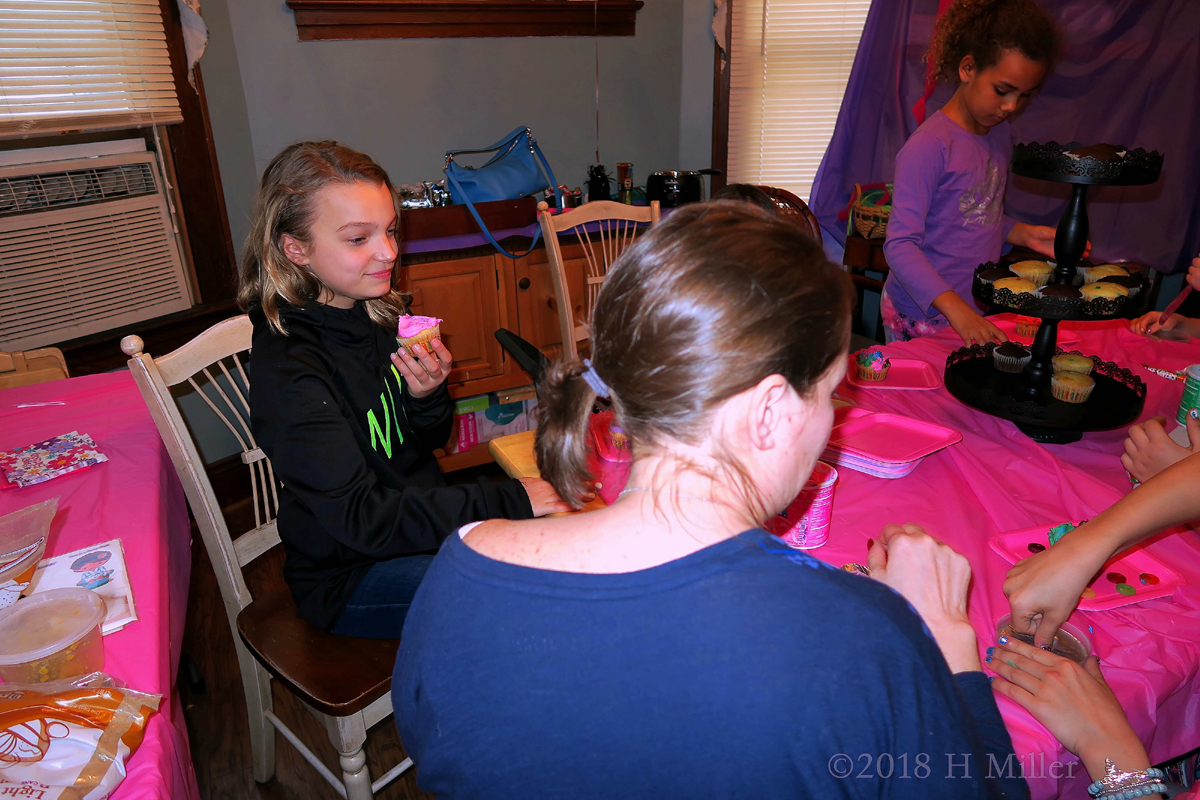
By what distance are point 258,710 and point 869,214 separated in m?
2.78

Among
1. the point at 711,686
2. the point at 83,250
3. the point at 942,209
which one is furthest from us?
the point at 83,250

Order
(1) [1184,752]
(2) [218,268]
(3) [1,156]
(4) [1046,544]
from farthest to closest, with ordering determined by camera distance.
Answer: (2) [218,268]
(3) [1,156]
(4) [1046,544]
(1) [1184,752]

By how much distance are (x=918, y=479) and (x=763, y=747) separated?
0.87 m

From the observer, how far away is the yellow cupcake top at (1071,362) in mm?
1483

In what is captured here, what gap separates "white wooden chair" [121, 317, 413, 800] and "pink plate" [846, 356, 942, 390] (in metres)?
1.17

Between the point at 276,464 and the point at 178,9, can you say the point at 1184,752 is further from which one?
the point at 178,9

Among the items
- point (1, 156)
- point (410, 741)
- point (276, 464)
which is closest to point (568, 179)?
point (1, 156)

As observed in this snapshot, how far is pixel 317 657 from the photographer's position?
1407mm

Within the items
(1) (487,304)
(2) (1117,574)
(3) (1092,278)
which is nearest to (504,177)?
(1) (487,304)

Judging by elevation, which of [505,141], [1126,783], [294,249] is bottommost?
[1126,783]

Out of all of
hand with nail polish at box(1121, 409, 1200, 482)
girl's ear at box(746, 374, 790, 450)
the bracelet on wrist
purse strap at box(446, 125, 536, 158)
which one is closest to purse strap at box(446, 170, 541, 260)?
purse strap at box(446, 125, 536, 158)

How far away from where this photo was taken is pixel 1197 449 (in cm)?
120

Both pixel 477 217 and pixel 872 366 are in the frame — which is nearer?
pixel 872 366

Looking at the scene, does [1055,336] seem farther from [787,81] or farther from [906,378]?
[787,81]
